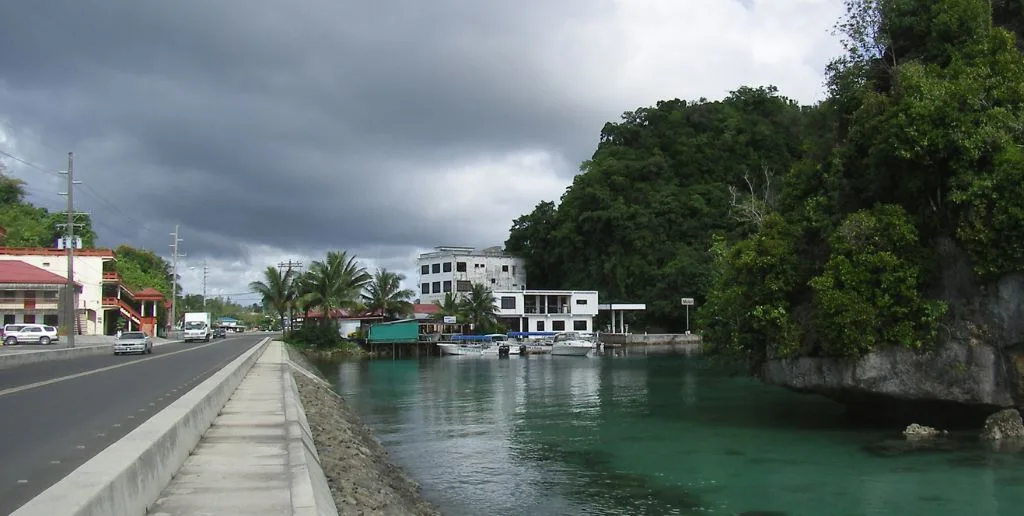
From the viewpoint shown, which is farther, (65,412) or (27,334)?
(27,334)

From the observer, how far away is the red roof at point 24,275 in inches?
2249

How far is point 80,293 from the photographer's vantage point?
227 ft

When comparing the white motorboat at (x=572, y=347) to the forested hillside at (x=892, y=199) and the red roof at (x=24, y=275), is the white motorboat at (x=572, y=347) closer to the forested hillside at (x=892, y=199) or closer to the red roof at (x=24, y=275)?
the red roof at (x=24, y=275)

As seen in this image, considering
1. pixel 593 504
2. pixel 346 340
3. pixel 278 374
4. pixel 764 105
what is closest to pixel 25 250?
pixel 346 340

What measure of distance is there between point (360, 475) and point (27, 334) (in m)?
45.1

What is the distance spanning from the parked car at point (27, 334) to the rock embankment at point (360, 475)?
120ft

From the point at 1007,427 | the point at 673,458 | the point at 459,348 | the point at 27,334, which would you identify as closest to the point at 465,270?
the point at 459,348

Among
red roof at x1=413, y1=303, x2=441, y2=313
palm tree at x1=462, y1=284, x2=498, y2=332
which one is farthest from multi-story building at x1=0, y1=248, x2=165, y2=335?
palm tree at x1=462, y1=284, x2=498, y2=332

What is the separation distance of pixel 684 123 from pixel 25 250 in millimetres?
81030

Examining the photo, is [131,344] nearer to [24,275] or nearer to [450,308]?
[24,275]

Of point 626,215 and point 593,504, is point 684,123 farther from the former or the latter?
point 593,504

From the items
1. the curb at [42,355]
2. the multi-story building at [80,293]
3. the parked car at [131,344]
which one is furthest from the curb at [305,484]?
the multi-story building at [80,293]

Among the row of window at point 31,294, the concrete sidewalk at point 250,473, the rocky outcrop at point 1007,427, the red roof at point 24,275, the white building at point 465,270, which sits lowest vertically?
the rocky outcrop at point 1007,427

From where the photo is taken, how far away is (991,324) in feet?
68.5
